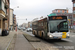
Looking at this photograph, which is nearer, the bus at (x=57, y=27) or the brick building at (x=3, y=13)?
the bus at (x=57, y=27)

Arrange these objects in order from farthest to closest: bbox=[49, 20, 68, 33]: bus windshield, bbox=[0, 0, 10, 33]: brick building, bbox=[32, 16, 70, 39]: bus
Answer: bbox=[0, 0, 10, 33]: brick building, bbox=[49, 20, 68, 33]: bus windshield, bbox=[32, 16, 70, 39]: bus

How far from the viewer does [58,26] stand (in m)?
13.2

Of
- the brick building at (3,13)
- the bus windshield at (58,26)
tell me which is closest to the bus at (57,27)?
the bus windshield at (58,26)

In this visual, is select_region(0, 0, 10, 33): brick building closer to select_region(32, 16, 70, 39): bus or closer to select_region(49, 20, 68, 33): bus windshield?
select_region(32, 16, 70, 39): bus

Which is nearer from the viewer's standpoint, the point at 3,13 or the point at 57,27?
the point at 57,27

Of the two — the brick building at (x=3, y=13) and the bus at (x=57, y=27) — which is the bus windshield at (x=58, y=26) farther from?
the brick building at (x=3, y=13)

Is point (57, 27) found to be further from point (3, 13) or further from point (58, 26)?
point (3, 13)

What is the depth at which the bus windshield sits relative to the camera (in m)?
13.0

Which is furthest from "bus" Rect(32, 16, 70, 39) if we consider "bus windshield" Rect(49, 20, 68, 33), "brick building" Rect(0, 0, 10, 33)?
"brick building" Rect(0, 0, 10, 33)

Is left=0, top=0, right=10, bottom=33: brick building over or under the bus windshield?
over

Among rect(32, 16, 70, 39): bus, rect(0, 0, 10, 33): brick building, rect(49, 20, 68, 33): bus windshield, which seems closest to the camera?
rect(32, 16, 70, 39): bus

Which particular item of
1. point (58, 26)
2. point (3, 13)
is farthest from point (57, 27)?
point (3, 13)

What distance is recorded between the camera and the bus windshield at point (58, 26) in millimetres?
13047

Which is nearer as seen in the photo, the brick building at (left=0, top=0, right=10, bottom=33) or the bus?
the bus
